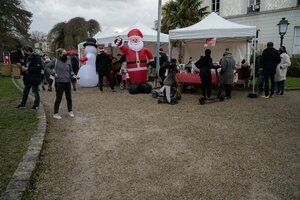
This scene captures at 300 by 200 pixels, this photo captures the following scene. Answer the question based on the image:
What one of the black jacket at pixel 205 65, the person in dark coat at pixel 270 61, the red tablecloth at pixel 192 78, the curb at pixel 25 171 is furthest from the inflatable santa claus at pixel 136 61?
the curb at pixel 25 171

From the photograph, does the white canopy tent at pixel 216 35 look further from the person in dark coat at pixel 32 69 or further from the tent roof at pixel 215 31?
the person in dark coat at pixel 32 69

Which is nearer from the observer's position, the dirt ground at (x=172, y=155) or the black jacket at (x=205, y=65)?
the dirt ground at (x=172, y=155)

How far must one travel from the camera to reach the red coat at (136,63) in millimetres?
10922

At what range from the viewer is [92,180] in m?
3.67

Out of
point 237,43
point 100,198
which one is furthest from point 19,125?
point 237,43

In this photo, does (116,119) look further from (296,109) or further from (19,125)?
(296,109)

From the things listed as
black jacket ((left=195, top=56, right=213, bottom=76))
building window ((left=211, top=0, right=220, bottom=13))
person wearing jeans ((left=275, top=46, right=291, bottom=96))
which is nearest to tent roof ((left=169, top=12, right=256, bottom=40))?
person wearing jeans ((left=275, top=46, right=291, bottom=96))

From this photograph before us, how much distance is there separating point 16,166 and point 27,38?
3708cm

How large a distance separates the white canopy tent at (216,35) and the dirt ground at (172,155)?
12.3 ft

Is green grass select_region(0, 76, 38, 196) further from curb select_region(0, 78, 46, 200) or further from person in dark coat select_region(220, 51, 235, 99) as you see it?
person in dark coat select_region(220, 51, 235, 99)

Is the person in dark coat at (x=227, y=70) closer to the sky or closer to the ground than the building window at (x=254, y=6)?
closer to the ground

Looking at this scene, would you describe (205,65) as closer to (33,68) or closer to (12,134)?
(33,68)

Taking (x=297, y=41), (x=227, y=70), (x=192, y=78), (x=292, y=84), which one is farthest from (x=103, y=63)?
(x=297, y=41)

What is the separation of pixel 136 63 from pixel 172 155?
6899 millimetres
